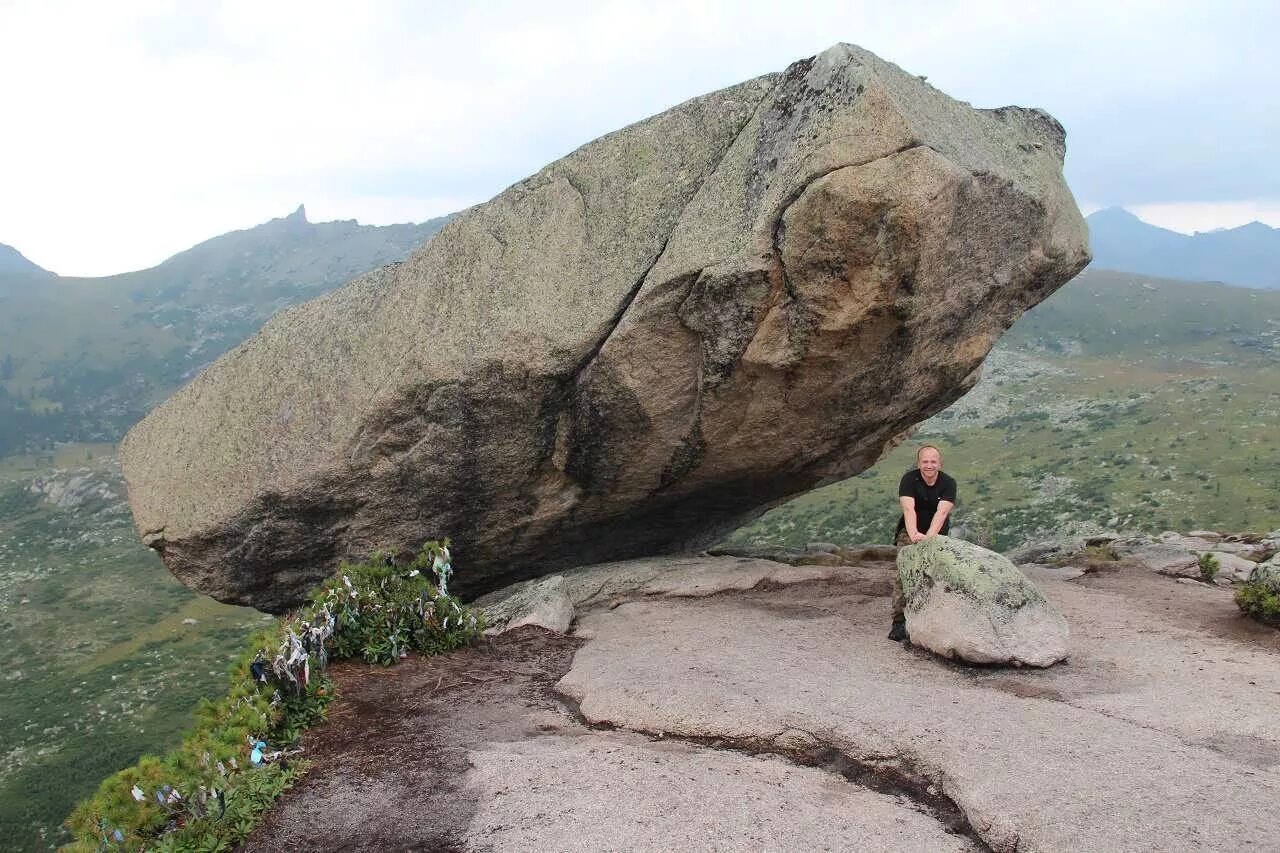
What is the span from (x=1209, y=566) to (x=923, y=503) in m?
7.17

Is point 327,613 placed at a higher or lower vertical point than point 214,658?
higher

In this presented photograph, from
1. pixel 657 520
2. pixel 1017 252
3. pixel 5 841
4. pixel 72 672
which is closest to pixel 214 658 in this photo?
pixel 72 672

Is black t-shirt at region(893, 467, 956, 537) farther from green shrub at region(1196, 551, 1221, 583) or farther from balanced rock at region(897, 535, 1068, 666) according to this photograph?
green shrub at region(1196, 551, 1221, 583)

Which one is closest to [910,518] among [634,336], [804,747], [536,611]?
[634,336]

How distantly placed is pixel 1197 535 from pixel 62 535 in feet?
396

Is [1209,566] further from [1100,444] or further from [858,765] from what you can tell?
[1100,444]

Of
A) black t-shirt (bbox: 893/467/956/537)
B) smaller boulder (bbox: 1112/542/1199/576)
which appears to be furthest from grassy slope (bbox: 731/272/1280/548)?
black t-shirt (bbox: 893/467/956/537)

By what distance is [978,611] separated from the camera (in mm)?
11023

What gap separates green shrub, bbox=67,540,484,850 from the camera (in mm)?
7395

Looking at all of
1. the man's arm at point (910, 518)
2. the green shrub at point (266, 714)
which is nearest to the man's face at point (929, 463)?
the man's arm at point (910, 518)

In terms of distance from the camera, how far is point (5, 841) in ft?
116

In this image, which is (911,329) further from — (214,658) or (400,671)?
(214,658)

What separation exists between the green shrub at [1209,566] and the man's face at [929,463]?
721 cm

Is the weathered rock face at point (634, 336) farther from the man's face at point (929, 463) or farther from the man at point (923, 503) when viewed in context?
the man at point (923, 503)
